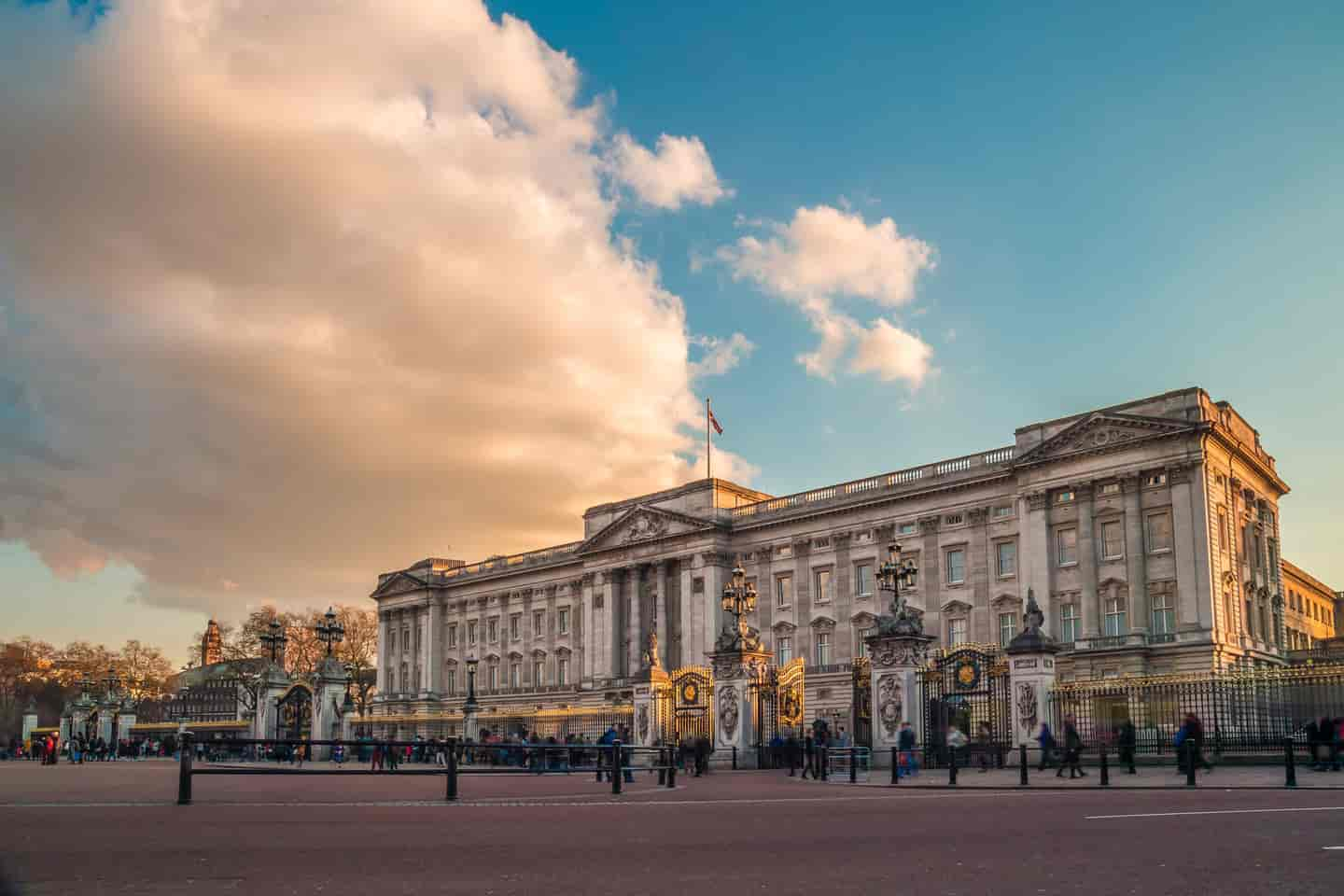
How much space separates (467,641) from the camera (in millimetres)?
102812

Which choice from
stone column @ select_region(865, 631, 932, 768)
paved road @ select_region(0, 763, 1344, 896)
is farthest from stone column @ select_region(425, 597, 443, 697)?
paved road @ select_region(0, 763, 1344, 896)

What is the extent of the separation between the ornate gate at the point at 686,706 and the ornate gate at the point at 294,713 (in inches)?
817

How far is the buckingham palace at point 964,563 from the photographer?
56.5 meters

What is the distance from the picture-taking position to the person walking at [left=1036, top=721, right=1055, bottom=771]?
100 feet

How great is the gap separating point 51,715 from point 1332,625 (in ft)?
464

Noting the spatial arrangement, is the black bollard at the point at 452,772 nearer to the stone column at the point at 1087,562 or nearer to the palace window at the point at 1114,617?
the stone column at the point at 1087,562

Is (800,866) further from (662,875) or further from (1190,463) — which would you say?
(1190,463)

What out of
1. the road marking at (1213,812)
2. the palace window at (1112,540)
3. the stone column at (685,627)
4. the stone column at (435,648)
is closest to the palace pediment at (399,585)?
the stone column at (435,648)

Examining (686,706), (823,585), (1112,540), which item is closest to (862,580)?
(823,585)

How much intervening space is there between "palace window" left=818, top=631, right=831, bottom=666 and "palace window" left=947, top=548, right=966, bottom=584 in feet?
30.2

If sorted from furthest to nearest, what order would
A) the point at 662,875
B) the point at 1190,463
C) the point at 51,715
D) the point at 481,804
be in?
the point at 51,715, the point at 1190,463, the point at 481,804, the point at 662,875

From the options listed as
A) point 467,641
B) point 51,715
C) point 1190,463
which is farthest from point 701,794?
point 51,715

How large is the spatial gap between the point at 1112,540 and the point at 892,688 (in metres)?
30.5

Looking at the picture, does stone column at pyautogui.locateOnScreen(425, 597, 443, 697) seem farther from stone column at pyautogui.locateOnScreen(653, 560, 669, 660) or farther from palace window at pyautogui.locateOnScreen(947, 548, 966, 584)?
palace window at pyautogui.locateOnScreen(947, 548, 966, 584)
